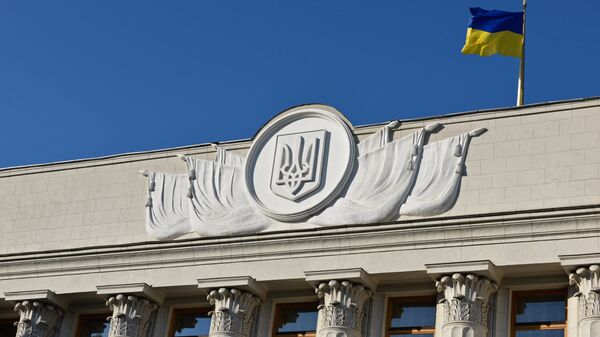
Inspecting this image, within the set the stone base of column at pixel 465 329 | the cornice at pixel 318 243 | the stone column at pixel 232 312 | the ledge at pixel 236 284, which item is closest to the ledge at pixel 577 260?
the cornice at pixel 318 243

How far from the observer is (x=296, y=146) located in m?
30.9

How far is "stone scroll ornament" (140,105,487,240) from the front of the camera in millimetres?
29141

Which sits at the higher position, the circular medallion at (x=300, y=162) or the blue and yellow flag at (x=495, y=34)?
the blue and yellow flag at (x=495, y=34)

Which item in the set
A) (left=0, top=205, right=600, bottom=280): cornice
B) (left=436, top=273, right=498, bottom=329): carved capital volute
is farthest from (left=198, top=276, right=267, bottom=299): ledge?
(left=436, top=273, right=498, bottom=329): carved capital volute

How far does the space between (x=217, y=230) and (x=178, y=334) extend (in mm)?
2691

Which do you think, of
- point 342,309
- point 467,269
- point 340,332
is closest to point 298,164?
point 342,309

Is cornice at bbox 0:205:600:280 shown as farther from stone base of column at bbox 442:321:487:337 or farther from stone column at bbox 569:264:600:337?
stone base of column at bbox 442:321:487:337

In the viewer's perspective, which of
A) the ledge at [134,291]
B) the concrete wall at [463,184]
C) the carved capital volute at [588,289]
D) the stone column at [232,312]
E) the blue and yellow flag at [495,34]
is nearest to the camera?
the carved capital volute at [588,289]

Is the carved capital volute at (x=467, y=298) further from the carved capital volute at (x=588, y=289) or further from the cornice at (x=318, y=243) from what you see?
the carved capital volute at (x=588, y=289)

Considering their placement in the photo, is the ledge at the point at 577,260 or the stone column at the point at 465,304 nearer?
the ledge at the point at 577,260

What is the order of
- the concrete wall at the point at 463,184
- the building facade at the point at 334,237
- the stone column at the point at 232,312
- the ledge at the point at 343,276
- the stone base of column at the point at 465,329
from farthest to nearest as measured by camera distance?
1. the stone column at the point at 232,312
2. the ledge at the point at 343,276
3. the concrete wall at the point at 463,184
4. the building facade at the point at 334,237
5. the stone base of column at the point at 465,329

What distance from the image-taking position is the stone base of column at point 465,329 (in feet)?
88.0

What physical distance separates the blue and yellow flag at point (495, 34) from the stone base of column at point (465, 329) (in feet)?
28.1

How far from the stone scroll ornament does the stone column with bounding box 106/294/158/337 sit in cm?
175
